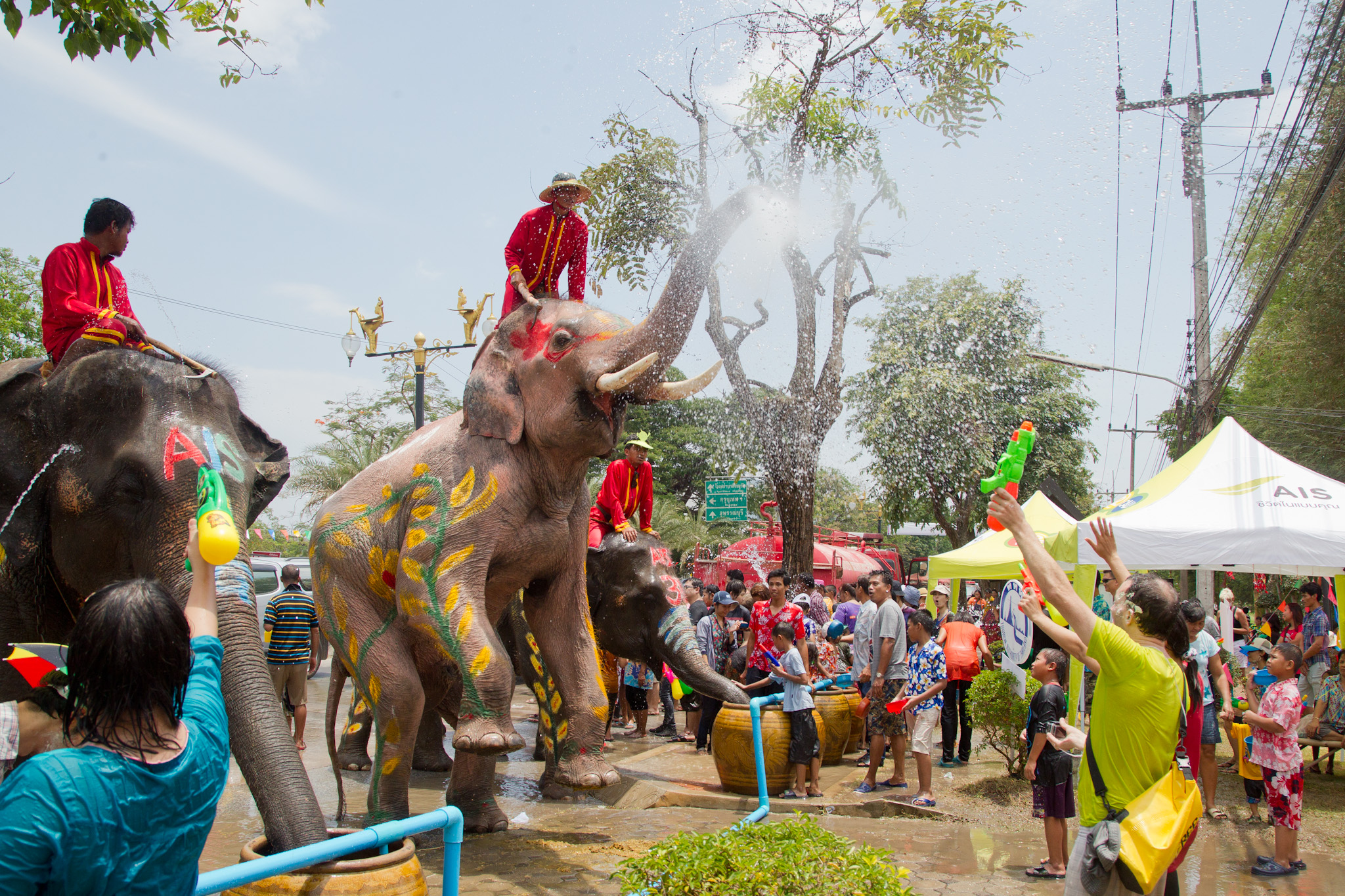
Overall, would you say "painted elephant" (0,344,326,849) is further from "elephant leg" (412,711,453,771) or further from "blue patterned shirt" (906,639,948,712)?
"blue patterned shirt" (906,639,948,712)

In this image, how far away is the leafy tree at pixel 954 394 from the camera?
1952 cm

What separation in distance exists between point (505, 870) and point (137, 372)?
8.90ft

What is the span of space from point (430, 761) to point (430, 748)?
11 centimetres

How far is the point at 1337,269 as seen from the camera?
669 inches

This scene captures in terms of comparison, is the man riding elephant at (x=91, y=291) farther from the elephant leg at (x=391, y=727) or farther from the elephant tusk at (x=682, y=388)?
the elephant tusk at (x=682, y=388)

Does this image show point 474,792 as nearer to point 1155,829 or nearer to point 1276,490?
point 1155,829

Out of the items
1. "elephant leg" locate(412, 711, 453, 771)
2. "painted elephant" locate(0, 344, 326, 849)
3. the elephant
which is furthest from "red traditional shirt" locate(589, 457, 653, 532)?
"painted elephant" locate(0, 344, 326, 849)

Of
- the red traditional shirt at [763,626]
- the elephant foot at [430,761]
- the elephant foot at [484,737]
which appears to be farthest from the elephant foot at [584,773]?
the red traditional shirt at [763,626]

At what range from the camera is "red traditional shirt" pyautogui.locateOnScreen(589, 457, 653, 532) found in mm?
7648

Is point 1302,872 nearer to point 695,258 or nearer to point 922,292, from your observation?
point 695,258

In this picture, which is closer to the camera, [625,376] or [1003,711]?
[625,376]

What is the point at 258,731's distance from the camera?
315 centimetres

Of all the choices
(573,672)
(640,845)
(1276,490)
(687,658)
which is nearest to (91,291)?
(573,672)

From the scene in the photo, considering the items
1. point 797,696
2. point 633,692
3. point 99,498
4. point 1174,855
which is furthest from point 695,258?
point 633,692
